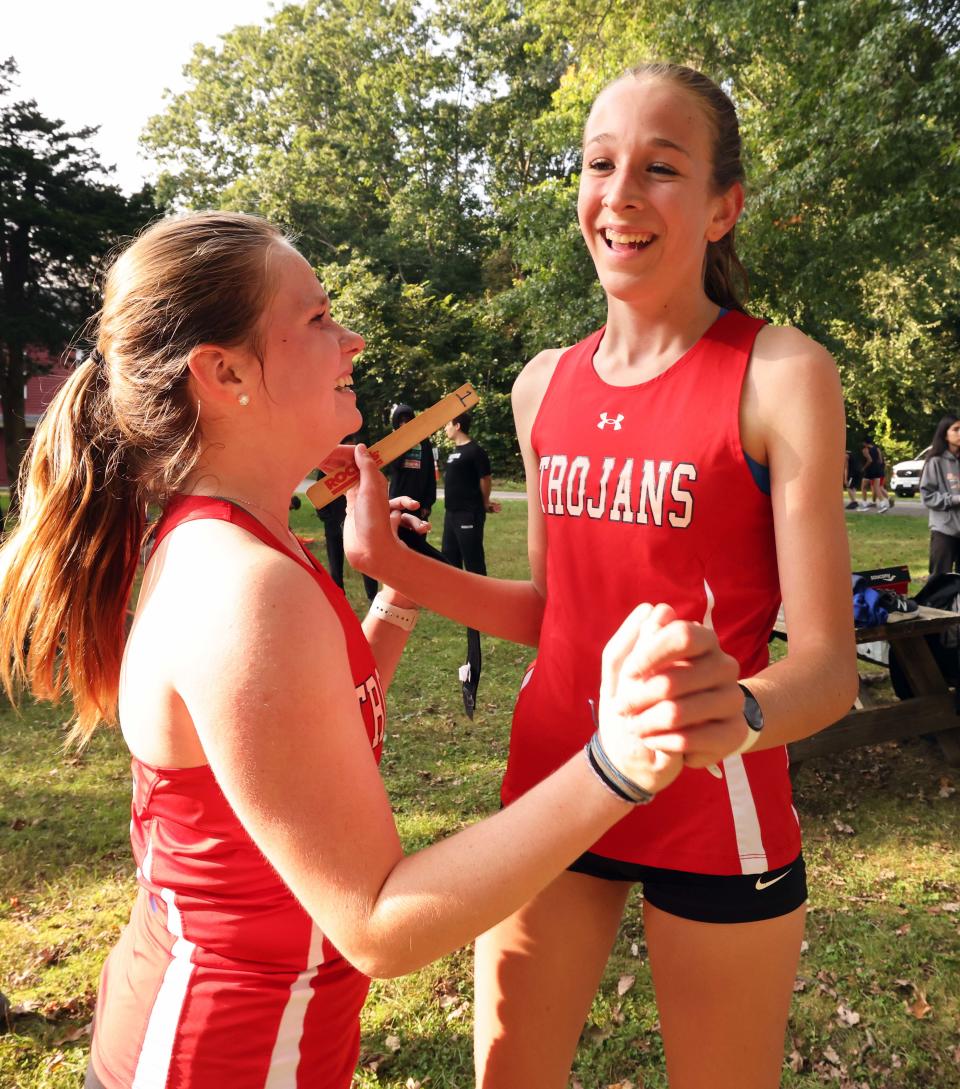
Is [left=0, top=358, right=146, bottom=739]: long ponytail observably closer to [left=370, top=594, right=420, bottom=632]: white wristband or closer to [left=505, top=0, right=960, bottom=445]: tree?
[left=370, top=594, right=420, bottom=632]: white wristband

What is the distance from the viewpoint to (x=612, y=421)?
1563 mm

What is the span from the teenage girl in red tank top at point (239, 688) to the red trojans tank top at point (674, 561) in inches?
16.7

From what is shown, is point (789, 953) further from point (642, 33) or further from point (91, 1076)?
point (642, 33)

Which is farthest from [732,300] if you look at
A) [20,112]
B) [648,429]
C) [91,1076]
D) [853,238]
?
[20,112]

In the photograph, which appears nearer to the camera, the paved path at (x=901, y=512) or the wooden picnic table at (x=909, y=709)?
the wooden picnic table at (x=909, y=709)

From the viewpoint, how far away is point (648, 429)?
151cm

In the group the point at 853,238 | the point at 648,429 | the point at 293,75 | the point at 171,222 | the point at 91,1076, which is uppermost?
the point at 293,75

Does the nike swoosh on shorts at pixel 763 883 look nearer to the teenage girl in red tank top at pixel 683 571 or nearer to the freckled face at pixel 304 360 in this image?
the teenage girl in red tank top at pixel 683 571

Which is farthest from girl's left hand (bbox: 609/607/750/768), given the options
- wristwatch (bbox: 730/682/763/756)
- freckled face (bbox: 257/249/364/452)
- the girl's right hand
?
freckled face (bbox: 257/249/364/452)

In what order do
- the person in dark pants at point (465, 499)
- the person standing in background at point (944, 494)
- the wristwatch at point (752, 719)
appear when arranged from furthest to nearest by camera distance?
the person in dark pants at point (465, 499) < the person standing in background at point (944, 494) < the wristwatch at point (752, 719)

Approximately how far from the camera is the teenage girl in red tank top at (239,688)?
0.91m

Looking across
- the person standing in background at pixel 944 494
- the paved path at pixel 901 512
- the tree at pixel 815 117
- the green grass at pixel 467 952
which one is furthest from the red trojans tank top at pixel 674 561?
the paved path at pixel 901 512

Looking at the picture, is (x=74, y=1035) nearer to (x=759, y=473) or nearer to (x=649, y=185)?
(x=759, y=473)

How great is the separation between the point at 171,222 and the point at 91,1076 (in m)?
1.35
